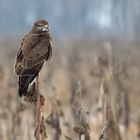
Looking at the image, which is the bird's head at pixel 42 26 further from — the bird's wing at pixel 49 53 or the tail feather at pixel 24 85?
the tail feather at pixel 24 85

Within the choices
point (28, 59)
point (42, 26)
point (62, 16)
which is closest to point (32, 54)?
point (28, 59)

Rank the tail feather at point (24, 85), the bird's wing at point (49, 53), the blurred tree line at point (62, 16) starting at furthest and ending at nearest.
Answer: the blurred tree line at point (62, 16) < the bird's wing at point (49, 53) < the tail feather at point (24, 85)

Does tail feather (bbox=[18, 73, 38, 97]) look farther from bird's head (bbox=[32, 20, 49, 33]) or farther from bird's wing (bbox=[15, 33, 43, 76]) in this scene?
bird's head (bbox=[32, 20, 49, 33])

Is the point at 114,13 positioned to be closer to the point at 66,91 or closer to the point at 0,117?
the point at 66,91

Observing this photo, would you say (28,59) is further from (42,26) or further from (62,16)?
(62,16)

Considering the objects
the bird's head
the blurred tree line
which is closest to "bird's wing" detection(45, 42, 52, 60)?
the bird's head

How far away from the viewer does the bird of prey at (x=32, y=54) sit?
4.28 metres

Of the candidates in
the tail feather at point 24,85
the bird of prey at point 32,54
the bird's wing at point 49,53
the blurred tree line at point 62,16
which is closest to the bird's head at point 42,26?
the bird of prey at point 32,54

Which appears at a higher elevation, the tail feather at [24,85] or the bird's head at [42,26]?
the bird's head at [42,26]

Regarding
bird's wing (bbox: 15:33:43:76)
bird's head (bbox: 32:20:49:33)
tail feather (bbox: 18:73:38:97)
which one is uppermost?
bird's head (bbox: 32:20:49:33)

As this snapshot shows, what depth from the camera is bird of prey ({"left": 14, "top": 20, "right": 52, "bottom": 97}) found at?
4.28 m

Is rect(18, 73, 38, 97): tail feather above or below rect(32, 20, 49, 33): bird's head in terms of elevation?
below

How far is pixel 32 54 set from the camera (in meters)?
4.32

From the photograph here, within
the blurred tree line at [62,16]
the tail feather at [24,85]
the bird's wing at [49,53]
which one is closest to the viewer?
the tail feather at [24,85]
